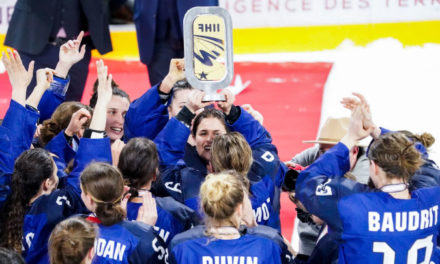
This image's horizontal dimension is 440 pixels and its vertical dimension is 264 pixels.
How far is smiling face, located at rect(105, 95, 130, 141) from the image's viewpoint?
16.6ft

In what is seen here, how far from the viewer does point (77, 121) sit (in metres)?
4.22

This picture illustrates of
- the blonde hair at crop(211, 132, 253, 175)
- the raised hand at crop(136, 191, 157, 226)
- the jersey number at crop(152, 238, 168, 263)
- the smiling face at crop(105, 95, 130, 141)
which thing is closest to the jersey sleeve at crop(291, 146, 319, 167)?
the smiling face at crop(105, 95, 130, 141)

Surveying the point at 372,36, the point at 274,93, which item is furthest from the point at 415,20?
the point at 274,93

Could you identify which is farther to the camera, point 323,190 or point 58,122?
point 58,122

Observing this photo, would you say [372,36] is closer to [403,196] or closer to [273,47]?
[273,47]

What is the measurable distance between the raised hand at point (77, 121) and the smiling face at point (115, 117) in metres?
0.74

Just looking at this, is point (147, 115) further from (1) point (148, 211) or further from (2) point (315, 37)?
(2) point (315, 37)

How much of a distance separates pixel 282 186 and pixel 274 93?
9.77 ft

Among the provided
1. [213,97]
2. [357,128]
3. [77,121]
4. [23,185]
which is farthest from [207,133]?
[23,185]

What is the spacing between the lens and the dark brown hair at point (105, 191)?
3.21 metres

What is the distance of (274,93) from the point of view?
722 cm

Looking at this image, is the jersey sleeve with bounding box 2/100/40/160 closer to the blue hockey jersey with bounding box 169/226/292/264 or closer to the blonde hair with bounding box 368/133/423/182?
the blue hockey jersey with bounding box 169/226/292/264

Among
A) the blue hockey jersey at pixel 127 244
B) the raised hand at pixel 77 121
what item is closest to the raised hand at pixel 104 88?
the raised hand at pixel 77 121

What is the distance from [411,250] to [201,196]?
3.00 feet
